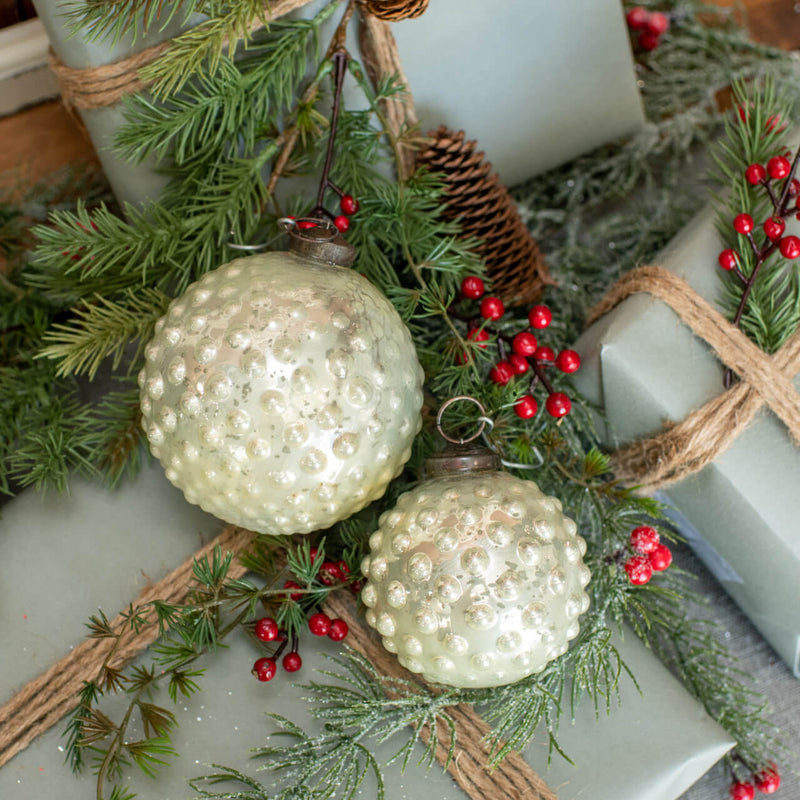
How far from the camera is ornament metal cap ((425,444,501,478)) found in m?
0.54

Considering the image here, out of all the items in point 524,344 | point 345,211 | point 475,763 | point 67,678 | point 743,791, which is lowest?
point 743,791

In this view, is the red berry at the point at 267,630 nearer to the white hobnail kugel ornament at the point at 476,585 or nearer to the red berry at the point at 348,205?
the white hobnail kugel ornament at the point at 476,585

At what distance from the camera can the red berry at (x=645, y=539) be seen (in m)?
0.57

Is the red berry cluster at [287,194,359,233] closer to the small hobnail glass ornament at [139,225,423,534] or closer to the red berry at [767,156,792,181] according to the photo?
the small hobnail glass ornament at [139,225,423,534]

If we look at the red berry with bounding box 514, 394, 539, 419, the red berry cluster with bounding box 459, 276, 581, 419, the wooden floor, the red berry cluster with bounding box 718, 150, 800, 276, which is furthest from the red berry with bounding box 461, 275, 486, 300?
the wooden floor

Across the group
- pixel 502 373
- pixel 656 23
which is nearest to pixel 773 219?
pixel 502 373

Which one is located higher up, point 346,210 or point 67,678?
point 346,210

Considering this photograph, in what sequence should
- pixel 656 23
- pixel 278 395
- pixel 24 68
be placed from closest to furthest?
pixel 278 395 < pixel 24 68 < pixel 656 23

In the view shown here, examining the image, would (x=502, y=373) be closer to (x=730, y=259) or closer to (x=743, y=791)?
(x=730, y=259)

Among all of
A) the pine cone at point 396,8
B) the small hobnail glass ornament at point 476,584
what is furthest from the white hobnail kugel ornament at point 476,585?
the pine cone at point 396,8

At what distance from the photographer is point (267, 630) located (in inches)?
22.4

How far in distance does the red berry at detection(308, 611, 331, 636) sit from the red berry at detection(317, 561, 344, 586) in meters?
0.03

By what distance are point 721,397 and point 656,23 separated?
1.90 ft

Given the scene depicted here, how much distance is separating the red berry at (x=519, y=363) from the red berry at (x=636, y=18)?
1.93 feet
